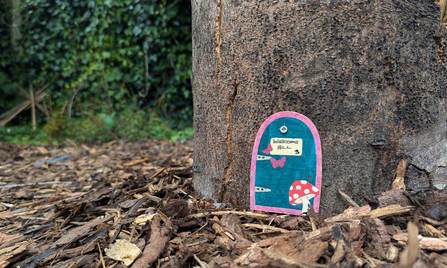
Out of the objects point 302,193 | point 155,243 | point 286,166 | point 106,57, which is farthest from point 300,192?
point 106,57

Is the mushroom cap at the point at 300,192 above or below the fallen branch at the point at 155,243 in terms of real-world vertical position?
above

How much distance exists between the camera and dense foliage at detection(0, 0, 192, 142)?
5.45 m

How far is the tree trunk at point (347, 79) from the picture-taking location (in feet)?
3.70

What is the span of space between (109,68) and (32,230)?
4.77 meters

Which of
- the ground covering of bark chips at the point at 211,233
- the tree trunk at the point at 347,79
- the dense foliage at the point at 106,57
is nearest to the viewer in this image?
the ground covering of bark chips at the point at 211,233

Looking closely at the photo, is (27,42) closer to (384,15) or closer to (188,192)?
(188,192)

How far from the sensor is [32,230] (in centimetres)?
153

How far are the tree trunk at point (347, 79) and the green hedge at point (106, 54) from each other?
14.8 feet

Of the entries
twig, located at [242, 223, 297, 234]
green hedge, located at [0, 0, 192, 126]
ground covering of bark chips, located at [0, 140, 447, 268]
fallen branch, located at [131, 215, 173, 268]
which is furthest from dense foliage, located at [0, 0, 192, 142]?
twig, located at [242, 223, 297, 234]

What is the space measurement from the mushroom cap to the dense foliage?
4318mm

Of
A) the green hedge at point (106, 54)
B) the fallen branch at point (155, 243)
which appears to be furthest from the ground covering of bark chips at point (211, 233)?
the green hedge at point (106, 54)

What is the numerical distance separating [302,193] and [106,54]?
5.36 m

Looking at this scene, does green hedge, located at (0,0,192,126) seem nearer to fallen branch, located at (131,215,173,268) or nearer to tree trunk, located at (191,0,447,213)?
tree trunk, located at (191,0,447,213)

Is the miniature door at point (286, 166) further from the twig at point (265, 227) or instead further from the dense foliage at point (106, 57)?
the dense foliage at point (106, 57)
